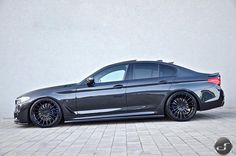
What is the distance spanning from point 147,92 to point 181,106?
31.3 inches

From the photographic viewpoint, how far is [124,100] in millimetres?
6820

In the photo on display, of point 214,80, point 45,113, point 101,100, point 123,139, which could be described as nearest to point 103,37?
point 101,100

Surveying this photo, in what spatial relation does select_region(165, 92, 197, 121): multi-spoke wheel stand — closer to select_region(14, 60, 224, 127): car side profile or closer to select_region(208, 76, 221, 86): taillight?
select_region(14, 60, 224, 127): car side profile

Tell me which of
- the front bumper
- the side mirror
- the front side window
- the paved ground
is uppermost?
the front side window

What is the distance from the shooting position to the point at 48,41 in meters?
9.28

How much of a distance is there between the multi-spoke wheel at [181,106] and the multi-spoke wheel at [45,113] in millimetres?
2405

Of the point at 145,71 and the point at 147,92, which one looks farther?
the point at 145,71

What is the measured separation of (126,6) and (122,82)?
3267 mm

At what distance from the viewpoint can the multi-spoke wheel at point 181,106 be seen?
678cm

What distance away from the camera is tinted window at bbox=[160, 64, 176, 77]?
703 cm

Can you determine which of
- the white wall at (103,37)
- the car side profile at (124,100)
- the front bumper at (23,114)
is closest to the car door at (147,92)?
the car side profile at (124,100)

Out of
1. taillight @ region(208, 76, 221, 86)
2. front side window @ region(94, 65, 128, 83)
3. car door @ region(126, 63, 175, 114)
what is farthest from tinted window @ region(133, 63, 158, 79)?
taillight @ region(208, 76, 221, 86)

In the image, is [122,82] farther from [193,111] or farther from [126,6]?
[126,6]

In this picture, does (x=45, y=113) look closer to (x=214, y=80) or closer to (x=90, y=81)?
(x=90, y=81)
